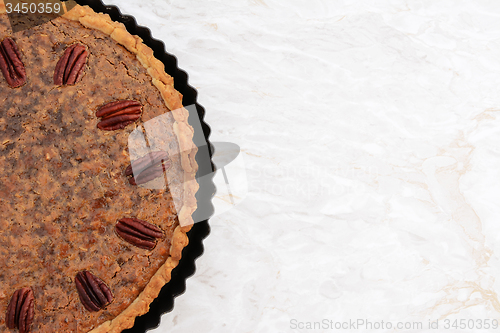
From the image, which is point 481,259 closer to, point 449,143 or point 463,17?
point 449,143

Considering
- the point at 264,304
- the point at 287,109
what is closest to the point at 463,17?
the point at 287,109

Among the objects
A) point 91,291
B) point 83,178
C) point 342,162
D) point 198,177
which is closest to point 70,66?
point 83,178

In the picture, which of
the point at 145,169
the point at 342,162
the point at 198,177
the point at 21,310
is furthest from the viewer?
the point at 342,162

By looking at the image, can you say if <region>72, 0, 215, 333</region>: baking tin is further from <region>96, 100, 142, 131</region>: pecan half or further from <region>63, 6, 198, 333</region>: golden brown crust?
<region>96, 100, 142, 131</region>: pecan half

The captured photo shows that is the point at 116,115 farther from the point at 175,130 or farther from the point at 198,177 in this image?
the point at 198,177

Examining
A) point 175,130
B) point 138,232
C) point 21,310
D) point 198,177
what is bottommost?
point 21,310

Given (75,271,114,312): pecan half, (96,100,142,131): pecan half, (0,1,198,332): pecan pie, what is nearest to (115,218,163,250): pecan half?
(0,1,198,332): pecan pie

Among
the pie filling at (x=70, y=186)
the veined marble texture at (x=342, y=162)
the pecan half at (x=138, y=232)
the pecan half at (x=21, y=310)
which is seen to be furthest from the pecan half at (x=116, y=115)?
the pecan half at (x=21, y=310)
